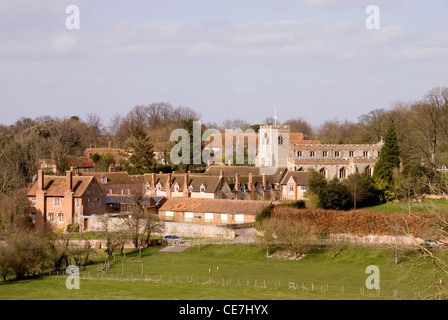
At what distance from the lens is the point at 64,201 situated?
52219 millimetres

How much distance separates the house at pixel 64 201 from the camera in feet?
170

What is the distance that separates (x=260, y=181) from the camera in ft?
201

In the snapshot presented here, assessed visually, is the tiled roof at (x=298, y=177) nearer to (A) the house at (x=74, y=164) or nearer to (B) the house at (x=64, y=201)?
(B) the house at (x=64, y=201)

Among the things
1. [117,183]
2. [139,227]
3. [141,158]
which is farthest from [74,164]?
[139,227]

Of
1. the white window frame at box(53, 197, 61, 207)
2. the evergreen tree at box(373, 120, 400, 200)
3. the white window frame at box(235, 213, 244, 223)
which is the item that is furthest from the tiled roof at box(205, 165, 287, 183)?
the white window frame at box(53, 197, 61, 207)

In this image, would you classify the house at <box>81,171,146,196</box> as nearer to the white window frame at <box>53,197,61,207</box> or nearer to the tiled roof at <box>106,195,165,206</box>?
the tiled roof at <box>106,195,165,206</box>

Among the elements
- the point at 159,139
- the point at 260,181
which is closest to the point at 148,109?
the point at 159,139

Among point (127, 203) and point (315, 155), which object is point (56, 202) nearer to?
point (127, 203)

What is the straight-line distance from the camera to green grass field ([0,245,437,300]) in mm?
29000

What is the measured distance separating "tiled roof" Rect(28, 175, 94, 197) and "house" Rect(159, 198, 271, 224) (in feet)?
21.8

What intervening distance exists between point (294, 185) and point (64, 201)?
20.4 m

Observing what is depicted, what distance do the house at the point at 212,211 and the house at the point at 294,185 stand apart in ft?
28.0
